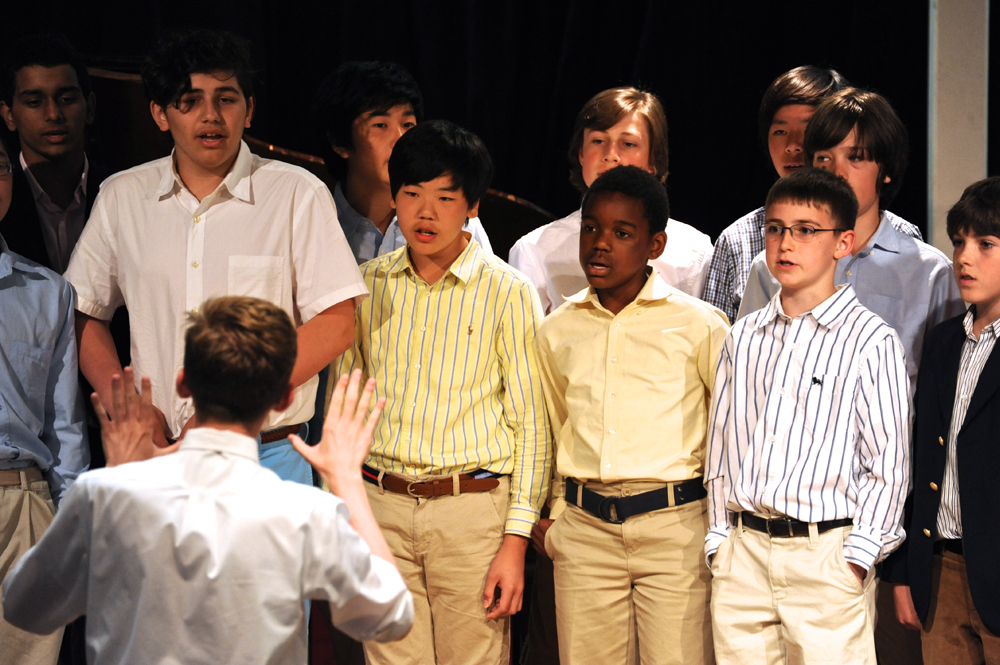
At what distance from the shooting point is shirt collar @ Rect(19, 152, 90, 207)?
283cm

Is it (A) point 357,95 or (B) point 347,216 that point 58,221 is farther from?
(A) point 357,95

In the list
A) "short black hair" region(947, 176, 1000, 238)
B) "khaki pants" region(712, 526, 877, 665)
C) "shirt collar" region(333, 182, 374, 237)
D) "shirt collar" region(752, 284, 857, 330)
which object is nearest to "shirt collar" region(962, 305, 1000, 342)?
"short black hair" region(947, 176, 1000, 238)

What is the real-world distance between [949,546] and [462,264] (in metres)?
1.31

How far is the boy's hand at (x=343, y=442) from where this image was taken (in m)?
1.59

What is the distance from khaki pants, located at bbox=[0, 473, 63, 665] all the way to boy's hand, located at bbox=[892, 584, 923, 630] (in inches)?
77.0

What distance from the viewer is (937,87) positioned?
12.0ft

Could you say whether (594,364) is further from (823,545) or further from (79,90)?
(79,90)

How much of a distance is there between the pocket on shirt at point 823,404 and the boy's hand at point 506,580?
721mm

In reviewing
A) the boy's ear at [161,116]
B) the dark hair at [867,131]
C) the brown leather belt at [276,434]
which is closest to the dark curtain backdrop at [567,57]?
the dark hair at [867,131]

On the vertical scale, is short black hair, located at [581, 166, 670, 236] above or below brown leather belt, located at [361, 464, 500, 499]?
above

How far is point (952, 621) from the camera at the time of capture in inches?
86.4

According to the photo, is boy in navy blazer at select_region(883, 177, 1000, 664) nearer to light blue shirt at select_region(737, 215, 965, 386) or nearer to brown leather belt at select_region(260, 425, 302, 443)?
light blue shirt at select_region(737, 215, 965, 386)

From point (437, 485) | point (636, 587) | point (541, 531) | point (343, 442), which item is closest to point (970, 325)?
point (636, 587)

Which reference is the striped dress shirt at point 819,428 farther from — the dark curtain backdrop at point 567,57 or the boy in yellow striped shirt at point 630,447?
the dark curtain backdrop at point 567,57
